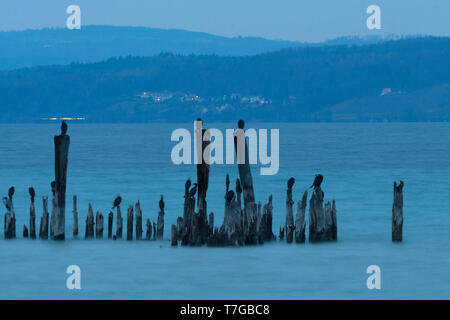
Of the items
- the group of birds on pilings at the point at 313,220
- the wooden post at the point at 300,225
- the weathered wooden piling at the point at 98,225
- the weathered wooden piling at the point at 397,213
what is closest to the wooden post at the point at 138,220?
the weathered wooden piling at the point at 98,225

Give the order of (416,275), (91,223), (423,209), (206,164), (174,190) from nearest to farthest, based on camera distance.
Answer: (416,275) < (206,164) < (91,223) < (423,209) < (174,190)

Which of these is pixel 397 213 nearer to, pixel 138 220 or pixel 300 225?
pixel 300 225

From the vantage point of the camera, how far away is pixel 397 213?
23047 mm

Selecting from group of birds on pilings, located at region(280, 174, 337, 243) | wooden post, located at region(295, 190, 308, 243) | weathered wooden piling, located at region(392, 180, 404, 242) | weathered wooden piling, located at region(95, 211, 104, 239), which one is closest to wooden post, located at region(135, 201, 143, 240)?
weathered wooden piling, located at region(95, 211, 104, 239)

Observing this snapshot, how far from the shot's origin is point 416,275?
2095 cm

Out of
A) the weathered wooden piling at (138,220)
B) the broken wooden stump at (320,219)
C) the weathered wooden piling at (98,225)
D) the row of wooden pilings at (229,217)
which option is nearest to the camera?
the row of wooden pilings at (229,217)

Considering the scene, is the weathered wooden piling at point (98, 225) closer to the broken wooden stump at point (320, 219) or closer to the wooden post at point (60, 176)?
the wooden post at point (60, 176)

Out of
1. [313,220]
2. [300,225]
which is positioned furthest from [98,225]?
[313,220]

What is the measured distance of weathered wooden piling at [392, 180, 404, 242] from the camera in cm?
2238

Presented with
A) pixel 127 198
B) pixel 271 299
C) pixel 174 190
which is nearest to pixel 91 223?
pixel 271 299

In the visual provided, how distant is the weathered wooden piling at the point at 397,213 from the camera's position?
73.4 ft

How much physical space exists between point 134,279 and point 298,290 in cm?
337

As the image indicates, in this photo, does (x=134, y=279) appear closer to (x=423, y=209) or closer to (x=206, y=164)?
(x=206, y=164)

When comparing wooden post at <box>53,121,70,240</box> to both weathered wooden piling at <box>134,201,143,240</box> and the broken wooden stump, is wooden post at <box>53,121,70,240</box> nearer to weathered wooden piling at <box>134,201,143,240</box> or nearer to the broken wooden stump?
weathered wooden piling at <box>134,201,143,240</box>
